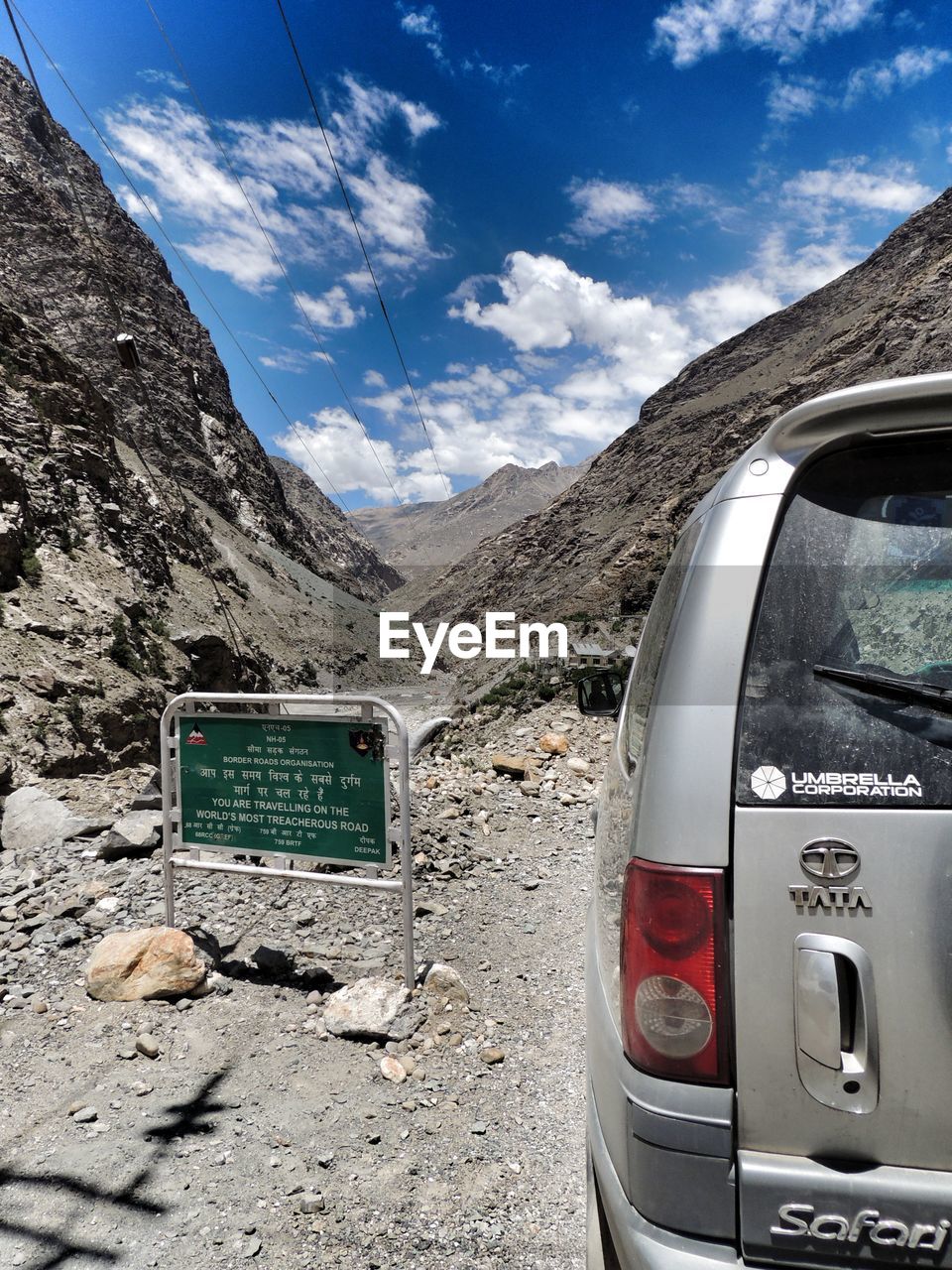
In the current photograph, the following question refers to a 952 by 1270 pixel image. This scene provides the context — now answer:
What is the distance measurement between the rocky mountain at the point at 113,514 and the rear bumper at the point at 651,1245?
8133 mm

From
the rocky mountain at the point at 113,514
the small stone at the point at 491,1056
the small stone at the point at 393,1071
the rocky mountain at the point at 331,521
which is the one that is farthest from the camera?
the rocky mountain at the point at 331,521

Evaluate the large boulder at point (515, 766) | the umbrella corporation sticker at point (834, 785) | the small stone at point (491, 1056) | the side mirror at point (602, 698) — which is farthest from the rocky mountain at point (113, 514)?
the umbrella corporation sticker at point (834, 785)

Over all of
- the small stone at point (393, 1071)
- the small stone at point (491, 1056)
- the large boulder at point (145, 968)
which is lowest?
the small stone at point (491, 1056)

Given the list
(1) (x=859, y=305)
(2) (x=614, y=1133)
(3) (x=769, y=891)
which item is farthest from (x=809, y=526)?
(1) (x=859, y=305)

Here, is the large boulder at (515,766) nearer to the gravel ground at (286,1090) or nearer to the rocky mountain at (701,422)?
the gravel ground at (286,1090)

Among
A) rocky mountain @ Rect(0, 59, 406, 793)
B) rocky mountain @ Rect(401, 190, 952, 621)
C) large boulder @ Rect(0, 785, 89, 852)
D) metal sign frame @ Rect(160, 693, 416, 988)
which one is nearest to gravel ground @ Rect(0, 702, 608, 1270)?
large boulder @ Rect(0, 785, 89, 852)

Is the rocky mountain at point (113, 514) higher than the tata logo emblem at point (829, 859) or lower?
higher

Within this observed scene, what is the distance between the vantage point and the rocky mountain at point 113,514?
1098cm

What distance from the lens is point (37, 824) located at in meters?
6.07

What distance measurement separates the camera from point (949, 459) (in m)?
1.40

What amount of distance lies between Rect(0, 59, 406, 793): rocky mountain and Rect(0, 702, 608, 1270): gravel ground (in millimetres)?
4363

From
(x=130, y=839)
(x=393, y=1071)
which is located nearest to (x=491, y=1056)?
(x=393, y=1071)

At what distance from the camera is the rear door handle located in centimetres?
121
